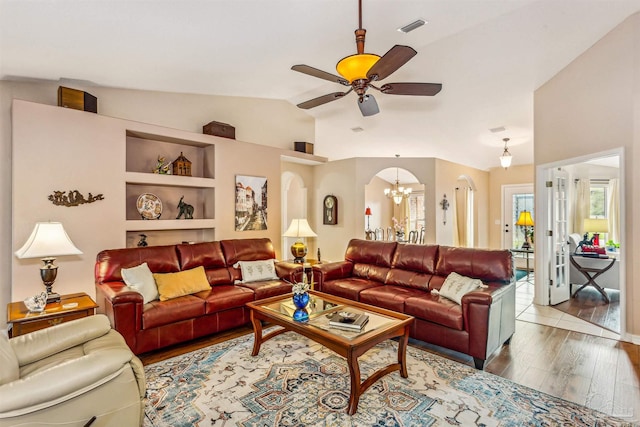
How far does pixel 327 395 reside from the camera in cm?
238

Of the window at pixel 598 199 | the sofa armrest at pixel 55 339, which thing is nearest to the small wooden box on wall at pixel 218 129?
the sofa armrest at pixel 55 339

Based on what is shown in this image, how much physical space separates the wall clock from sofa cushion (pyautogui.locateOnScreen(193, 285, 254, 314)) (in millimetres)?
3934

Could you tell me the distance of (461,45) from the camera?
3752mm

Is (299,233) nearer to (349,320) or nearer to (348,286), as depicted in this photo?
(348,286)

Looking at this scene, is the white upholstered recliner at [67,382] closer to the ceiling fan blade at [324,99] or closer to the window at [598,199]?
the ceiling fan blade at [324,99]

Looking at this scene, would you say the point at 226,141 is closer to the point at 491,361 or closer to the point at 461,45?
the point at 461,45

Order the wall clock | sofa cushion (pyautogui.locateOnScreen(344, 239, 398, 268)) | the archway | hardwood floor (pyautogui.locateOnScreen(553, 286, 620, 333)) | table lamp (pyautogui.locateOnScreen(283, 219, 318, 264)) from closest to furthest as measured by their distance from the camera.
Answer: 1. hardwood floor (pyautogui.locateOnScreen(553, 286, 620, 333))
2. sofa cushion (pyautogui.locateOnScreen(344, 239, 398, 268))
3. table lamp (pyautogui.locateOnScreen(283, 219, 318, 264))
4. the wall clock
5. the archway

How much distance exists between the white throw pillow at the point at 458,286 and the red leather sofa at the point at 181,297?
5.97ft

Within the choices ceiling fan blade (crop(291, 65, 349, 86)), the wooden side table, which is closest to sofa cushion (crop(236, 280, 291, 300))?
the wooden side table

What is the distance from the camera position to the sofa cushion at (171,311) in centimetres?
297

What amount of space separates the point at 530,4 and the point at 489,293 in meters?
2.74

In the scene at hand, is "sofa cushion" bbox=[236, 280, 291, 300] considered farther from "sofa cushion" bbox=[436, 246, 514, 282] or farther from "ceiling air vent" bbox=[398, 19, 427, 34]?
"ceiling air vent" bbox=[398, 19, 427, 34]

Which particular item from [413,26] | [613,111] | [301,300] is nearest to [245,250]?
[301,300]

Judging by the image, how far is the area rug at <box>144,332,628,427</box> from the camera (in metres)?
2.11
